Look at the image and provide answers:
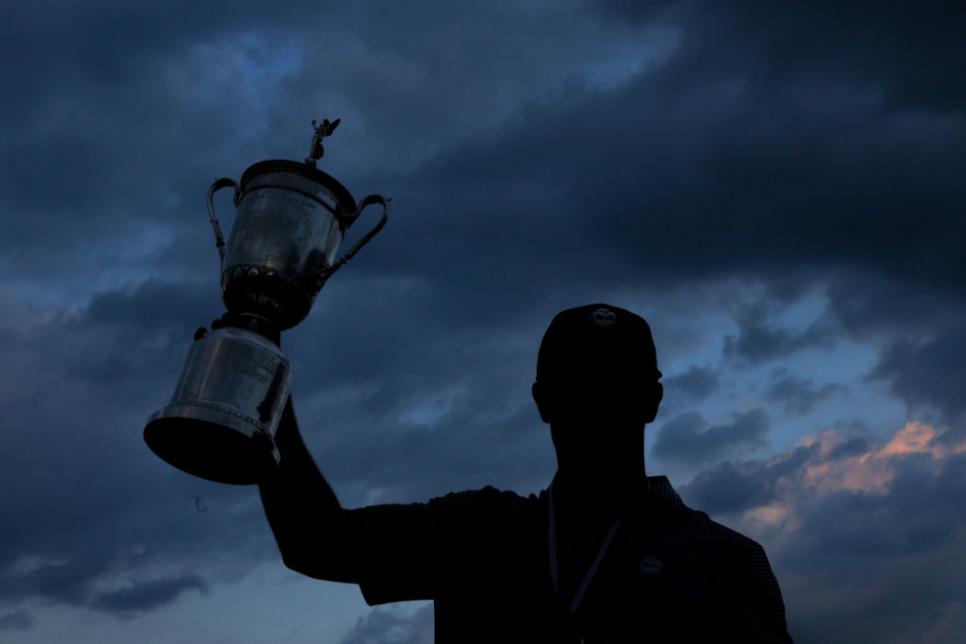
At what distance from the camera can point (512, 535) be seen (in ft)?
11.5

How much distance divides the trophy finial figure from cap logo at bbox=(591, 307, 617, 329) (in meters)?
1.61

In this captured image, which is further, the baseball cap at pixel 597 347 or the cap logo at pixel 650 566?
the baseball cap at pixel 597 347

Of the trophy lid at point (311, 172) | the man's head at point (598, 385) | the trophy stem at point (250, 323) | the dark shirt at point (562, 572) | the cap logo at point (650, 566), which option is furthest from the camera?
the trophy lid at point (311, 172)

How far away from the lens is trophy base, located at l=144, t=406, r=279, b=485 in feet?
11.0

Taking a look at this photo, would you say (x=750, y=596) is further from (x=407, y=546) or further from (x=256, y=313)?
(x=256, y=313)

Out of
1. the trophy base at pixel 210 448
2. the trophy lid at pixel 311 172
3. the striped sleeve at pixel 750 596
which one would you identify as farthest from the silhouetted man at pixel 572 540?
the trophy lid at pixel 311 172

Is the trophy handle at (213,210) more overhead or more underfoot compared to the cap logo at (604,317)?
more overhead

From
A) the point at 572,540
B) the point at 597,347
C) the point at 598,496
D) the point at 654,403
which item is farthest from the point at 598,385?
the point at 572,540

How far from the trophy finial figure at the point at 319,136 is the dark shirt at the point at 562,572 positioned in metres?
1.76

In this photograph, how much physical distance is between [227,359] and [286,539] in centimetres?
71

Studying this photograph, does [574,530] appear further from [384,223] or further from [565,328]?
[384,223]

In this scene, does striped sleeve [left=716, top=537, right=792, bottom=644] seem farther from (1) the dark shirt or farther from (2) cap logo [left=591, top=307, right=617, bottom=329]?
(2) cap logo [left=591, top=307, right=617, bottom=329]

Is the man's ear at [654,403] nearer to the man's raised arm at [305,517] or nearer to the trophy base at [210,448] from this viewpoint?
the man's raised arm at [305,517]

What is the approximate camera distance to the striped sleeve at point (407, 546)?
3.59m
